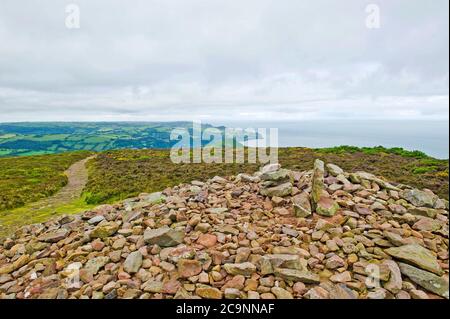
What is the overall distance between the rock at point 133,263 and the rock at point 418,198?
7676 millimetres

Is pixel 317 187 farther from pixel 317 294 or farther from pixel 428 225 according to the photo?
pixel 317 294

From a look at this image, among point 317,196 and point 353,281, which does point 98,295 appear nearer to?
point 353,281

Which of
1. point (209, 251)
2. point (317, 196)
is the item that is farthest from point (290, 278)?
point (317, 196)

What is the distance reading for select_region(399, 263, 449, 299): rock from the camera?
4980 millimetres

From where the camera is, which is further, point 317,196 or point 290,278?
point 317,196

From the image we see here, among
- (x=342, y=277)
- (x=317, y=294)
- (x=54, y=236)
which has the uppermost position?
(x=342, y=277)

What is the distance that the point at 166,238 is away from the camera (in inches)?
262

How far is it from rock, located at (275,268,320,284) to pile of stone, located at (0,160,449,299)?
0.8 inches

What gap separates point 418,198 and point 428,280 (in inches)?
140

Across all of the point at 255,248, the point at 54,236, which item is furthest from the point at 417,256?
the point at 54,236

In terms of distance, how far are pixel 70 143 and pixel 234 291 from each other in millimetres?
140421

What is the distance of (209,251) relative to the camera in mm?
6289

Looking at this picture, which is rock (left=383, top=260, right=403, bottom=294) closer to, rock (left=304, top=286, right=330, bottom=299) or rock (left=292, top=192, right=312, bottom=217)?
rock (left=304, top=286, right=330, bottom=299)

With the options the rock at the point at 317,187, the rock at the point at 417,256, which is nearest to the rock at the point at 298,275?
the rock at the point at 417,256
